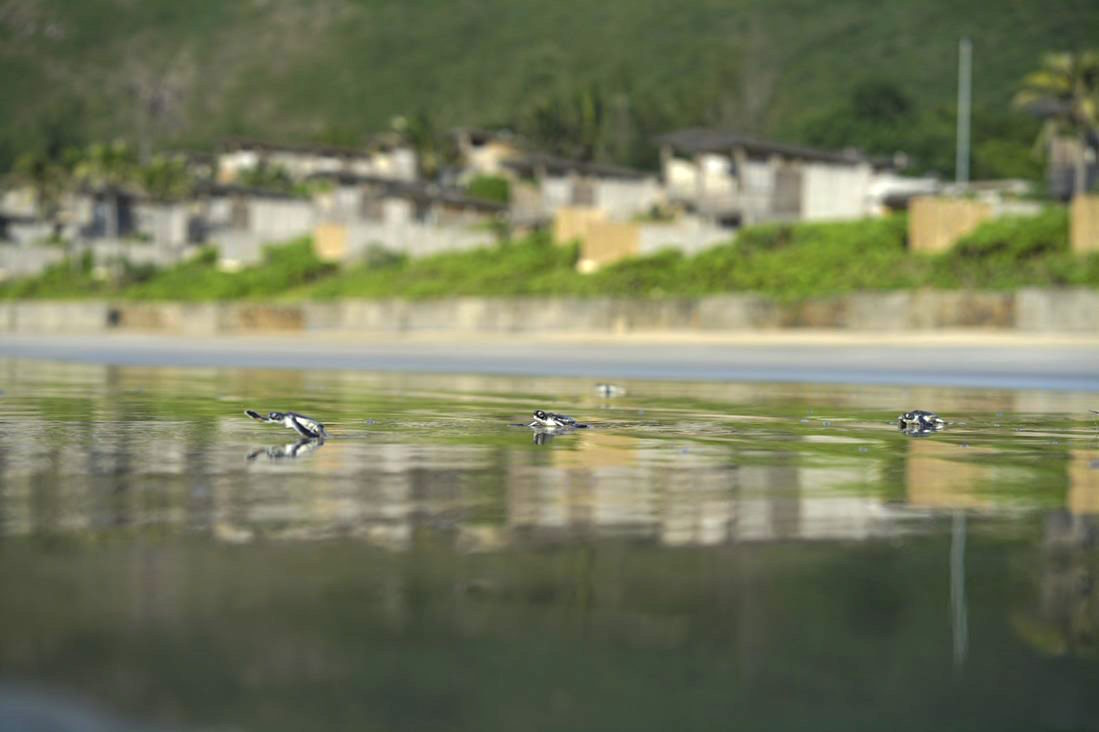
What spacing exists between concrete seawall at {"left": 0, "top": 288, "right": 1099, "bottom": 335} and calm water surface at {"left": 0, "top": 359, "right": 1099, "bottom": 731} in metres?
33.8

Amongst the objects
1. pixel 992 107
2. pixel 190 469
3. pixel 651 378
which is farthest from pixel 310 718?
pixel 992 107

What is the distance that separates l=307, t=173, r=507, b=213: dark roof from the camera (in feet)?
350

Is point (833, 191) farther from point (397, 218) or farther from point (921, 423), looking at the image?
point (921, 423)

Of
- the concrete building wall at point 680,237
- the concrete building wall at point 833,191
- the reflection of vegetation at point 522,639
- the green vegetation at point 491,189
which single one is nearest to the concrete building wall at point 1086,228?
the concrete building wall at point 680,237

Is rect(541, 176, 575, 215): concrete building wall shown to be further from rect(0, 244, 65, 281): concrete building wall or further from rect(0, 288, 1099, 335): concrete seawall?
rect(0, 244, 65, 281): concrete building wall

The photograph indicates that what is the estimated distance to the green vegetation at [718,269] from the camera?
58.9 m

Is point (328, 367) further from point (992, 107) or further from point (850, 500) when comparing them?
point (992, 107)

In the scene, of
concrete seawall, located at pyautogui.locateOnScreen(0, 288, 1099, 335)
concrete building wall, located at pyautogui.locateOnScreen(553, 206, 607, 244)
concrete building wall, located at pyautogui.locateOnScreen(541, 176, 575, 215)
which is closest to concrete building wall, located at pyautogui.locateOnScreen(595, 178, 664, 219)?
concrete building wall, located at pyautogui.locateOnScreen(541, 176, 575, 215)

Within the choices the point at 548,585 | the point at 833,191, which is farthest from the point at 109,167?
the point at 548,585

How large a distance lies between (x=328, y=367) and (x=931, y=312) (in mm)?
20425

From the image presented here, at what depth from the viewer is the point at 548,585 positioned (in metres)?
9.00

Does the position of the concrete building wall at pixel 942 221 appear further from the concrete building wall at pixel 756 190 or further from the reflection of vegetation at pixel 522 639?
the reflection of vegetation at pixel 522 639

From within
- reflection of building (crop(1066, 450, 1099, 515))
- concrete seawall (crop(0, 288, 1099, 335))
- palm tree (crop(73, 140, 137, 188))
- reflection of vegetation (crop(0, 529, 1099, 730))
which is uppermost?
palm tree (crop(73, 140, 137, 188))

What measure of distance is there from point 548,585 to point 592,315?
55.9 meters
